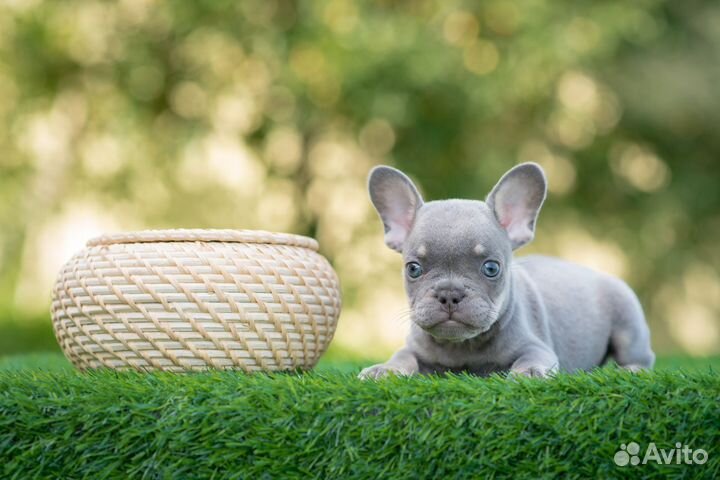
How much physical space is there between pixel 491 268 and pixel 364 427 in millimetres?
1024

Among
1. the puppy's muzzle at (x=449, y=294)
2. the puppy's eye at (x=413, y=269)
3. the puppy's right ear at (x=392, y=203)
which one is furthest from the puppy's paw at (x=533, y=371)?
the puppy's right ear at (x=392, y=203)

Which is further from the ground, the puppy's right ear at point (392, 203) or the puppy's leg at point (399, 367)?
the puppy's right ear at point (392, 203)

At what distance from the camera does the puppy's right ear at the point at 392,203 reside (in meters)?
3.79

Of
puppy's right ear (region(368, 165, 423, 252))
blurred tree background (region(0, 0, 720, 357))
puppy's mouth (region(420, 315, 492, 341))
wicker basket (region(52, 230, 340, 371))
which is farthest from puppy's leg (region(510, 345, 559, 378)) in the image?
blurred tree background (region(0, 0, 720, 357))

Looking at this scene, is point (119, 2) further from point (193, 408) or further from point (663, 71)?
point (193, 408)

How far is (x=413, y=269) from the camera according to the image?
11.5 ft

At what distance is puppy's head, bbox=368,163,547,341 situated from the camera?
3296 millimetres

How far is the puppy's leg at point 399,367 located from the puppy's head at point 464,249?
8.1 inches

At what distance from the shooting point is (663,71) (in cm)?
1123

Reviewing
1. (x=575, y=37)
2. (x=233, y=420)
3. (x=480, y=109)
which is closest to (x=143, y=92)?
(x=480, y=109)

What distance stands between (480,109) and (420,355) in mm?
6138

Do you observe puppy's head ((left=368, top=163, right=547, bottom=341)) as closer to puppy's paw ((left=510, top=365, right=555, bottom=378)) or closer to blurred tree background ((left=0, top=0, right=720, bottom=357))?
puppy's paw ((left=510, top=365, right=555, bottom=378))

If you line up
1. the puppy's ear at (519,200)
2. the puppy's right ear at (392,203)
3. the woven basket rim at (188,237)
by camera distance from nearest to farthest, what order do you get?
the woven basket rim at (188,237), the puppy's ear at (519,200), the puppy's right ear at (392,203)
